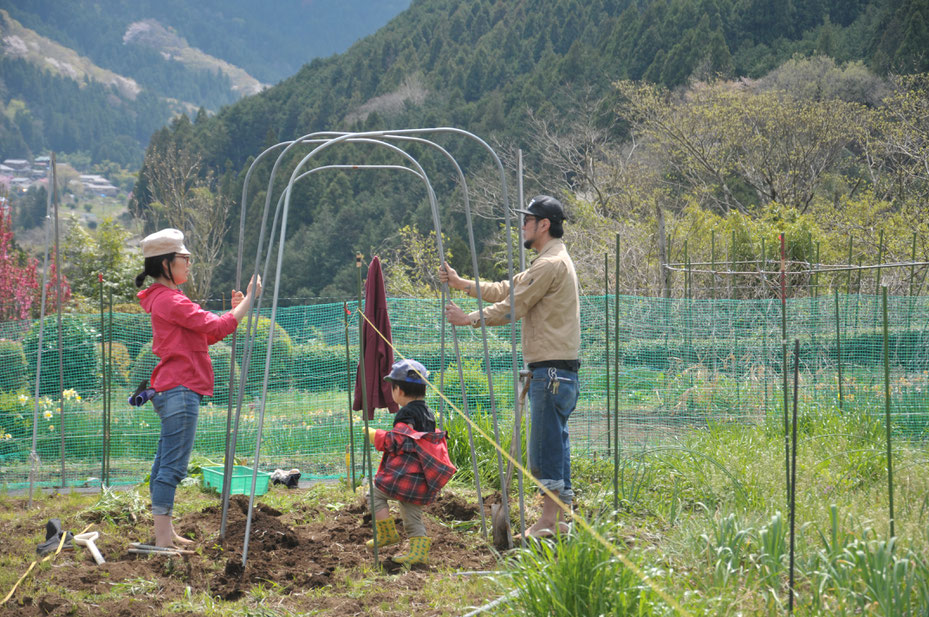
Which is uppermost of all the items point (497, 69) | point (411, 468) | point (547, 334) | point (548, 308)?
point (497, 69)

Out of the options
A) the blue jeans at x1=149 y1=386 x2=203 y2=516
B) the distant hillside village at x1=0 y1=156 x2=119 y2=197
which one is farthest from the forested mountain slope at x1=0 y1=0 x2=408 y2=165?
the blue jeans at x1=149 y1=386 x2=203 y2=516

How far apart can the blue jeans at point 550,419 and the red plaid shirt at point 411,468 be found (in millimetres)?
461

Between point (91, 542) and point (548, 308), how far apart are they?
8.33 feet

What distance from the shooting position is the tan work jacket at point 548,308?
12.6 ft

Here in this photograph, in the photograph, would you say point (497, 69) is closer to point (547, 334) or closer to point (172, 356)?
point (547, 334)

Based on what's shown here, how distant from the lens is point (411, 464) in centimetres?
390

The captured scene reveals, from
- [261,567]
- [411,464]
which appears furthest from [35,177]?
[411,464]

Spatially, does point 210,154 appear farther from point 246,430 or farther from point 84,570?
point 84,570

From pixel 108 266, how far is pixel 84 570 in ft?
61.2

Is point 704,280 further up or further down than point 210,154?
further down

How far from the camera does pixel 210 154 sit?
4362 centimetres

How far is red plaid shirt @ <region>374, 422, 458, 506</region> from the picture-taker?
3869mm

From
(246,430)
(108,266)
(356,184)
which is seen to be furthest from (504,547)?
(356,184)

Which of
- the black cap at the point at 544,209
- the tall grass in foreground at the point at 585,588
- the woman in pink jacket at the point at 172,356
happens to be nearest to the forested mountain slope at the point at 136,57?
the woman in pink jacket at the point at 172,356
